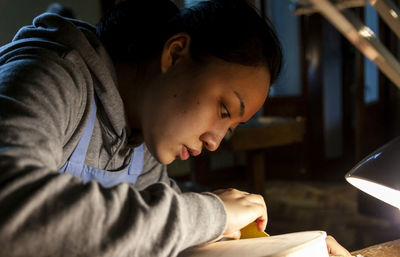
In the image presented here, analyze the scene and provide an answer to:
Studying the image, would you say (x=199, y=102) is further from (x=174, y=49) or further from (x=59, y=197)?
(x=59, y=197)

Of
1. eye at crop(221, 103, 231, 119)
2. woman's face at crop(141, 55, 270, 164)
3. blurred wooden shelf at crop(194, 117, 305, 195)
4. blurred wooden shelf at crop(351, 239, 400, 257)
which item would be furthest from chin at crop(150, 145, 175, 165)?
blurred wooden shelf at crop(194, 117, 305, 195)

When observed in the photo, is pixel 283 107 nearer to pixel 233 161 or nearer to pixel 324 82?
pixel 324 82

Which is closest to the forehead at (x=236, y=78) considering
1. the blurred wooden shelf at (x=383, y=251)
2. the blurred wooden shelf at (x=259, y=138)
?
the blurred wooden shelf at (x=383, y=251)

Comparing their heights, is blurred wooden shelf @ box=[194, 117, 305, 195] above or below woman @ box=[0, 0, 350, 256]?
below

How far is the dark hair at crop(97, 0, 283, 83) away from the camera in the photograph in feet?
2.32

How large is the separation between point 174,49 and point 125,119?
0.18 meters

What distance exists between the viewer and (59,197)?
415 mm

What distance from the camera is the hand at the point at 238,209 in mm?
558

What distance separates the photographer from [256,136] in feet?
9.21

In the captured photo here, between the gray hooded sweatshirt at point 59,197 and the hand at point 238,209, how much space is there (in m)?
0.03

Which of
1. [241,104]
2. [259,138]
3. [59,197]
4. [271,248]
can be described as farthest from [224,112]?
[259,138]

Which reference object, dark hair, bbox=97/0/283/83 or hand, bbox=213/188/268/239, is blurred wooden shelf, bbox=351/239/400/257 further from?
dark hair, bbox=97/0/283/83

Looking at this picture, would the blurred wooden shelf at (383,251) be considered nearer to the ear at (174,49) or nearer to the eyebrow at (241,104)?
the eyebrow at (241,104)

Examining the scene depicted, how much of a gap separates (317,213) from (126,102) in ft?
8.62
